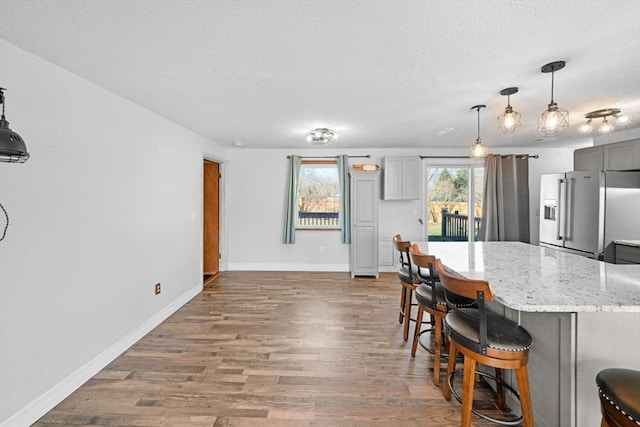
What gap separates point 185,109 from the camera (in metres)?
3.15

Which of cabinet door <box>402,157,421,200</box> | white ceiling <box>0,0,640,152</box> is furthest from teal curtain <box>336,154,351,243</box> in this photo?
white ceiling <box>0,0,640,152</box>

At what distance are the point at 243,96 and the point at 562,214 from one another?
4509mm

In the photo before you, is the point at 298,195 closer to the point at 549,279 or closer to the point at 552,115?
the point at 552,115

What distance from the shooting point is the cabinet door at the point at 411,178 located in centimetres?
534

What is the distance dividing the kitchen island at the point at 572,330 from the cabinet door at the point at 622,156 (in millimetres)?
2970

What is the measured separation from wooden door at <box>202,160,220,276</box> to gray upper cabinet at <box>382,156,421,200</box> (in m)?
3.14

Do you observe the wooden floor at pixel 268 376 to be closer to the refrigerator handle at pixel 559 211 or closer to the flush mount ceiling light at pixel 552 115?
the flush mount ceiling light at pixel 552 115

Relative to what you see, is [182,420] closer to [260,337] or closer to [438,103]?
[260,337]

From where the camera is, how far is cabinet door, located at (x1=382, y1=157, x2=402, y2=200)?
535 centimetres

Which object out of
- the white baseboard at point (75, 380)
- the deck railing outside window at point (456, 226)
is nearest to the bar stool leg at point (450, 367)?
the white baseboard at point (75, 380)

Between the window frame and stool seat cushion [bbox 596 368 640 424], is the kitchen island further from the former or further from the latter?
the window frame

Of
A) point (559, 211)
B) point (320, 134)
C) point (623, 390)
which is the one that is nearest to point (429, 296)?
point (623, 390)

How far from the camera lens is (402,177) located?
5371 mm

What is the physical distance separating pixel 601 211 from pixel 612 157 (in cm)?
96
